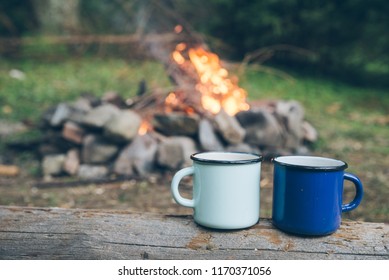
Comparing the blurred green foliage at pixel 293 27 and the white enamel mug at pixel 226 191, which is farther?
the blurred green foliage at pixel 293 27

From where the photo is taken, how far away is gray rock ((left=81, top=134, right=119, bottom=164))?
4270 millimetres

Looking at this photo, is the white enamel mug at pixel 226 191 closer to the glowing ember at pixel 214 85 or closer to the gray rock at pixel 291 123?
the glowing ember at pixel 214 85

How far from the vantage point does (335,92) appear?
8.99 m

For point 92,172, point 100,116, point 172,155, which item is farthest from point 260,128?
point 92,172

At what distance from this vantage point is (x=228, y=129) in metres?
4.57

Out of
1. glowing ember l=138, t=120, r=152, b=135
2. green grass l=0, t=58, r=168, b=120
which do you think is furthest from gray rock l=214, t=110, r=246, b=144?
green grass l=0, t=58, r=168, b=120

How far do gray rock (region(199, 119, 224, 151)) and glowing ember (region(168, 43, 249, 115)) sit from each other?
22cm

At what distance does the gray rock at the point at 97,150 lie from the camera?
4.27 meters

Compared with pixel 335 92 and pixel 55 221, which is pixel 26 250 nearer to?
pixel 55 221

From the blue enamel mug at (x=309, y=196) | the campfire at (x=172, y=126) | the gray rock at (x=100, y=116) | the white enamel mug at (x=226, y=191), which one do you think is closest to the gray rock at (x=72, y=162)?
the campfire at (x=172, y=126)

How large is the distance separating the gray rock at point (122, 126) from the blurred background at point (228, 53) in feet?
4.65

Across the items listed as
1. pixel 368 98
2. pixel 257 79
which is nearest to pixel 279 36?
pixel 257 79

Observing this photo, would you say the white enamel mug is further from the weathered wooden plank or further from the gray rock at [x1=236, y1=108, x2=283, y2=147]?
the gray rock at [x1=236, y1=108, x2=283, y2=147]
